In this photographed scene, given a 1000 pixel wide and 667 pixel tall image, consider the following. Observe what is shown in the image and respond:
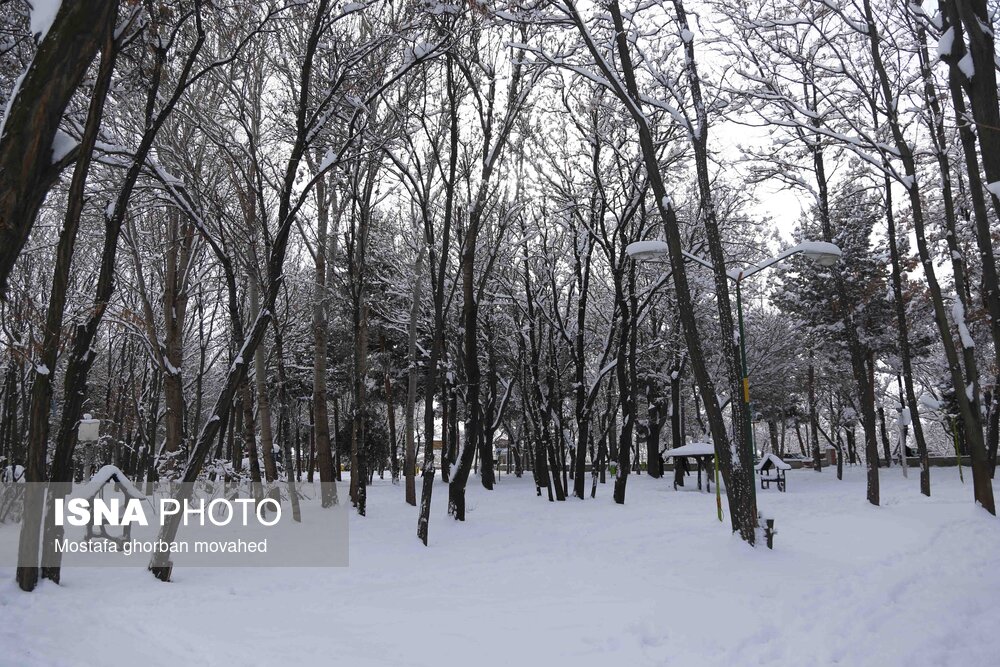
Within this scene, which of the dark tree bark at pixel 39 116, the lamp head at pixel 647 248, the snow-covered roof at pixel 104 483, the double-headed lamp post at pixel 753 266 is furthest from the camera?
the lamp head at pixel 647 248

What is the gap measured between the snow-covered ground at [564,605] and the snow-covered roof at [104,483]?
3.03ft

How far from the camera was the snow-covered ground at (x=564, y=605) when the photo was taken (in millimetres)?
5738

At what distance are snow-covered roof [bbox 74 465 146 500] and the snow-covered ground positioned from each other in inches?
36.4

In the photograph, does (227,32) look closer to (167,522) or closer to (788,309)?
(167,522)

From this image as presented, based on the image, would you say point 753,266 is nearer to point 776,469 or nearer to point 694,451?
point 694,451

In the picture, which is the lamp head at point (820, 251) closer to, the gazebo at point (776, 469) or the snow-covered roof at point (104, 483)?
the snow-covered roof at point (104, 483)

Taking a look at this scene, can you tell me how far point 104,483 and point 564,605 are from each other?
6099 mm

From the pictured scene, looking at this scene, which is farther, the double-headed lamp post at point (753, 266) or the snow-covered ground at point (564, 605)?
the double-headed lamp post at point (753, 266)

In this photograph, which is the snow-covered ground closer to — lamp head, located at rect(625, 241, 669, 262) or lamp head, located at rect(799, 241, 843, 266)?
lamp head, located at rect(799, 241, 843, 266)

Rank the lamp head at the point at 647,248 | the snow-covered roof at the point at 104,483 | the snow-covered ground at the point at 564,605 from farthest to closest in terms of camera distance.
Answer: the lamp head at the point at 647,248
the snow-covered roof at the point at 104,483
the snow-covered ground at the point at 564,605

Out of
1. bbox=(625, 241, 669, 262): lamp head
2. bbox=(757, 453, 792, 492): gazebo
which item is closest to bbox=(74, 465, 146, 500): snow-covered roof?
bbox=(625, 241, 669, 262): lamp head

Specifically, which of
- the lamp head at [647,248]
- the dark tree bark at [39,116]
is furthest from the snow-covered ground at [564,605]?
the lamp head at [647,248]

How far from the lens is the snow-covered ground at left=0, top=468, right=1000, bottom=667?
574 centimetres

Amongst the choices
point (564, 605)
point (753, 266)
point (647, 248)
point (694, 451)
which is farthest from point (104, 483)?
point (694, 451)
